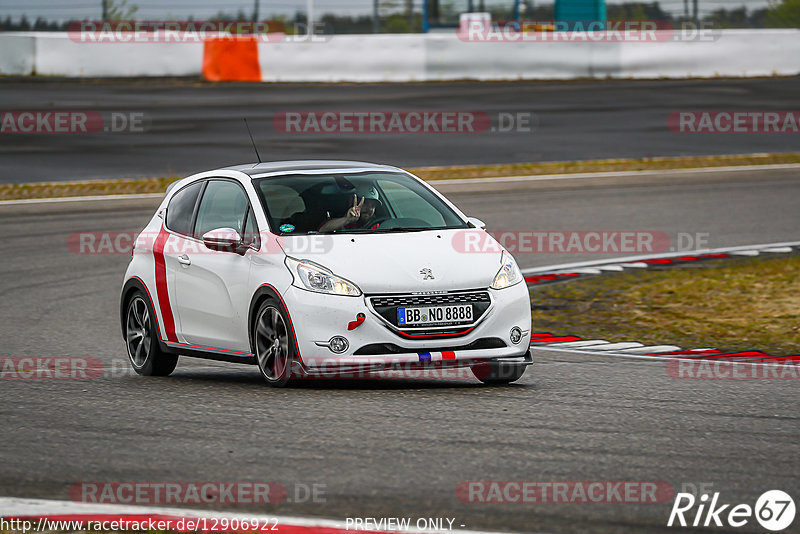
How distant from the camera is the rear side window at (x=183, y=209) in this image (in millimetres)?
9914

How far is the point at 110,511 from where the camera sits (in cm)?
567

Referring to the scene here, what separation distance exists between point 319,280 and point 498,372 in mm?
1442

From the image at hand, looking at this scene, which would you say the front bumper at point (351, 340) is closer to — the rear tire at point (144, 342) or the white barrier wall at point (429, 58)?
the rear tire at point (144, 342)

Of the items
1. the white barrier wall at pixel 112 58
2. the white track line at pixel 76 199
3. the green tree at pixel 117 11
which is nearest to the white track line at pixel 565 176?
the white track line at pixel 76 199

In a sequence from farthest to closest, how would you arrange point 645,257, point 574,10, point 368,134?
point 574,10 → point 368,134 → point 645,257

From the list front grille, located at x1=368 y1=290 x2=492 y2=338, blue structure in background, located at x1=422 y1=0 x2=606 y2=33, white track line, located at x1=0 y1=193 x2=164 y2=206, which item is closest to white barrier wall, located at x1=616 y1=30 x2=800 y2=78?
blue structure in background, located at x1=422 y1=0 x2=606 y2=33

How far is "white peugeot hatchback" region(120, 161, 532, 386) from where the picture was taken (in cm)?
833

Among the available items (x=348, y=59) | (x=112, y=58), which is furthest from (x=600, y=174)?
(x=112, y=58)

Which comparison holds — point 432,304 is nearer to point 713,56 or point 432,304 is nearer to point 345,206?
point 345,206

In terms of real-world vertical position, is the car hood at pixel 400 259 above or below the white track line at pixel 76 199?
above

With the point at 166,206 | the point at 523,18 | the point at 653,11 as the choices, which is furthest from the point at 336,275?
the point at 523,18

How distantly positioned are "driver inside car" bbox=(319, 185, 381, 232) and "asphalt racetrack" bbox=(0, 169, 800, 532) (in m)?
1.04

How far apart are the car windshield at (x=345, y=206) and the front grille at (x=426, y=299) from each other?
2.72 feet

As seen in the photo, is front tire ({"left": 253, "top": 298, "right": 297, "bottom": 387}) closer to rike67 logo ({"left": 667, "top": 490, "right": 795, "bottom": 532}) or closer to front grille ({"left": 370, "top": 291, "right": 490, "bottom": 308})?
front grille ({"left": 370, "top": 291, "right": 490, "bottom": 308})
